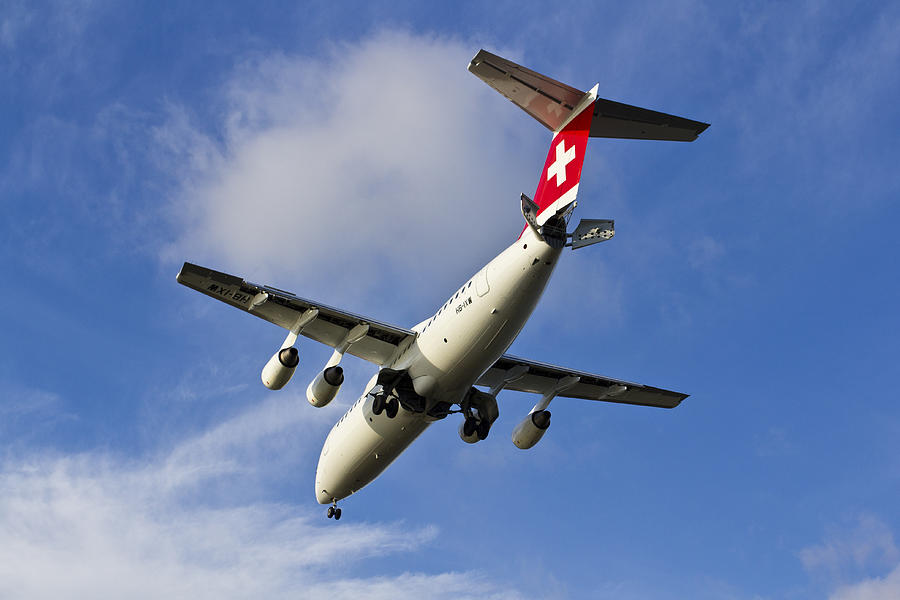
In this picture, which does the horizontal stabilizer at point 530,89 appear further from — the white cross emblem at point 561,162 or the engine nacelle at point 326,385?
the engine nacelle at point 326,385

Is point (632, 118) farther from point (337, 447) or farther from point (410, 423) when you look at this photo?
point (337, 447)

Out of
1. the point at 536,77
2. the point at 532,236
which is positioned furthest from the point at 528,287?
the point at 536,77

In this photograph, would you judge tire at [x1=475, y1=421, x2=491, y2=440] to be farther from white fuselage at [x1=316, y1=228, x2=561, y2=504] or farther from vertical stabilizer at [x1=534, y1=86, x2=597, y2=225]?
vertical stabilizer at [x1=534, y1=86, x2=597, y2=225]

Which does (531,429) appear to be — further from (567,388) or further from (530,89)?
(530,89)

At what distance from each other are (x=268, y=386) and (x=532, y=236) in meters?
6.20

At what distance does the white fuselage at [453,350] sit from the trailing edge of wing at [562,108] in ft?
8.18

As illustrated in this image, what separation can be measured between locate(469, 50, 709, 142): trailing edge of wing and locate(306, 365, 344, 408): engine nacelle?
6163 mm

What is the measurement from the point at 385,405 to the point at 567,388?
4803mm

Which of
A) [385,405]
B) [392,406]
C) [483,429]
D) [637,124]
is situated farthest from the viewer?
[483,429]

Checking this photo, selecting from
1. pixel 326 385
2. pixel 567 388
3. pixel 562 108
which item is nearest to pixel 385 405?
pixel 326 385

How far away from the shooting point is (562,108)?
16375 millimetres

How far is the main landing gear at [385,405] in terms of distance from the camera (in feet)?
60.1

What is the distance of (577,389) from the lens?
22172 millimetres

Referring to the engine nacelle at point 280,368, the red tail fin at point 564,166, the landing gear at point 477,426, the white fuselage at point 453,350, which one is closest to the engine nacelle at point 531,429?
the landing gear at point 477,426
